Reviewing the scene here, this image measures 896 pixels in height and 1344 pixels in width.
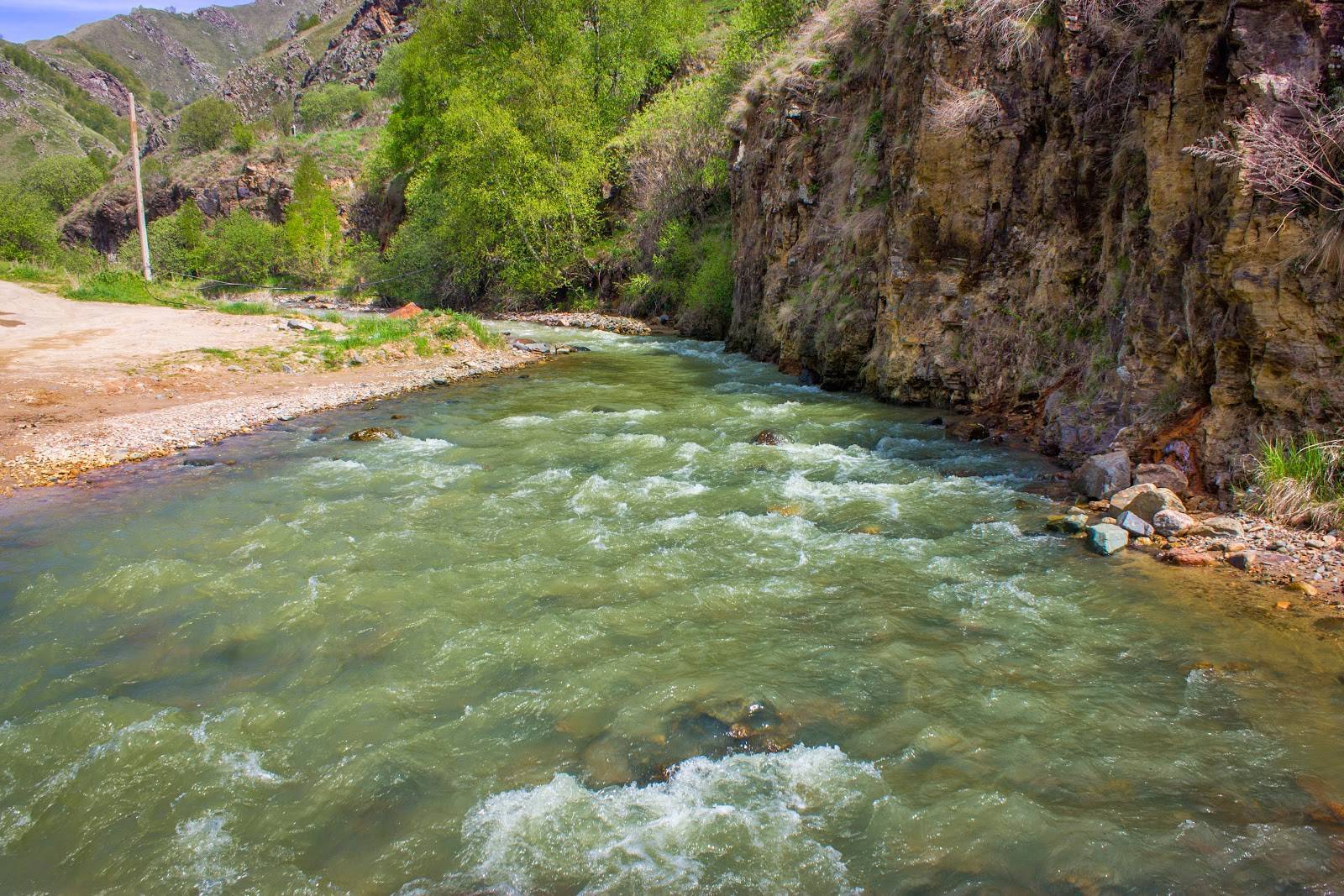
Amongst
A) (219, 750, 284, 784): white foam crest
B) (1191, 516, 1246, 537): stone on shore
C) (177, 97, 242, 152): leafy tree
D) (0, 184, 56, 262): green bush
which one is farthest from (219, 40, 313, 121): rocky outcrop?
(1191, 516, 1246, 537): stone on shore

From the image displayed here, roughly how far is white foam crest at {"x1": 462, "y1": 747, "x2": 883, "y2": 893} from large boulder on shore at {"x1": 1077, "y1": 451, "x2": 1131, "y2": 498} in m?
5.32

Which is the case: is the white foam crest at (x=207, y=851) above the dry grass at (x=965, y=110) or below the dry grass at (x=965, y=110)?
below

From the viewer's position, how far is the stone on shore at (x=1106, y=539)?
680 cm

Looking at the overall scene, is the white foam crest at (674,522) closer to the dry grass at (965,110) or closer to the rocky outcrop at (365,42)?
the dry grass at (965,110)

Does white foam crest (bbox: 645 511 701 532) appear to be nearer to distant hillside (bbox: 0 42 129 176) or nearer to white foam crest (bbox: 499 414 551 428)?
white foam crest (bbox: 499 414 551 428)

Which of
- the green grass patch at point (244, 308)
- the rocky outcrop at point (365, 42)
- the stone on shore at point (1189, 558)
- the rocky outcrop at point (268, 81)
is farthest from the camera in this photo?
the rocky outcrop at point (268, 81)

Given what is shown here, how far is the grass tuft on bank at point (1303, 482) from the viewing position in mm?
6473

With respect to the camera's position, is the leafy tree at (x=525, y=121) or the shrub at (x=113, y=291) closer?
the shrub at (x=113, y=291)

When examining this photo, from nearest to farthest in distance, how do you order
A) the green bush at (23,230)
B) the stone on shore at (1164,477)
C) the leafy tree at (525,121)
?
the stone on shore at (1164,477)
the leafy tree at (525,121)
the green bush at (23,230)

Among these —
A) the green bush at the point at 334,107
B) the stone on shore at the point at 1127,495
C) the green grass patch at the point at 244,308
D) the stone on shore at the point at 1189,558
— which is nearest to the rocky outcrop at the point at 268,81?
the green bush at the point at 334,107

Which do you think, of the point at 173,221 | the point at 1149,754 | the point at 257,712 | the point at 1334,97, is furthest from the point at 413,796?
the point at 173,221

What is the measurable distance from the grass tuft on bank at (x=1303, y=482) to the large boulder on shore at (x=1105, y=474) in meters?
1.17

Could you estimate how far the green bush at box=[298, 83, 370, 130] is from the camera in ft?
295

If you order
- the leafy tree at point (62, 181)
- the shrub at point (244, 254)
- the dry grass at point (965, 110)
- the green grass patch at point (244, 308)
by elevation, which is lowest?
the green grass patch at point (244, 308)
